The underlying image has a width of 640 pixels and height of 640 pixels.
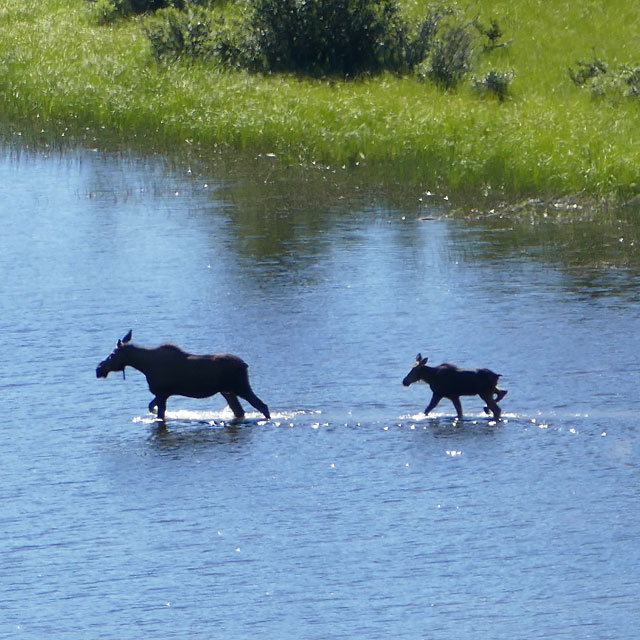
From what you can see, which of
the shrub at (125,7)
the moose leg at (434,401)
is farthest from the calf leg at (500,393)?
the shrub at (125,7)

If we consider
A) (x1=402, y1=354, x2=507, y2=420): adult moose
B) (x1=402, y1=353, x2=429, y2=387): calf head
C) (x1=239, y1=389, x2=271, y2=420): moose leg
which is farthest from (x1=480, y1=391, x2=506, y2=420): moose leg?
(x1=239, y1=389, x2=271, y2=420): moose leg

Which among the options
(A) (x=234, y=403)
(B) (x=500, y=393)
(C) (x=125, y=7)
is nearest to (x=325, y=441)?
(A) (x=234, y=403)

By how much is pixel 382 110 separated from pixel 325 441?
50.2 ft

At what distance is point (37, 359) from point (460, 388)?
491cm

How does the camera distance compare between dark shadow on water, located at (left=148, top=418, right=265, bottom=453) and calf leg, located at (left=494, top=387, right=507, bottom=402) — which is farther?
calf leg, located at (left=494, top=387, right=507, bottom=402)

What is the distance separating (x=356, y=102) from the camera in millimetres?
29344

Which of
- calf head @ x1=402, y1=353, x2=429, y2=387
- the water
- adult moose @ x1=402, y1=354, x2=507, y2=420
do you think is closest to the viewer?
the water

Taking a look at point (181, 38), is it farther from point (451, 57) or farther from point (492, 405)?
point (492, 405)

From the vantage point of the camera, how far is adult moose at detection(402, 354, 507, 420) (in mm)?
14328

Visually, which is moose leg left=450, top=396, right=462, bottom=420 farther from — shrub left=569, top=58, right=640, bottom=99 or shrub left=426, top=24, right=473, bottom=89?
shrub left=426, top=24, right=473, bottom=89

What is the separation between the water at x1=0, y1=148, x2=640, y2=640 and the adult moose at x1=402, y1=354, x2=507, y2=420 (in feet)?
0.92

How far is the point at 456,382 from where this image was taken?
14406mm

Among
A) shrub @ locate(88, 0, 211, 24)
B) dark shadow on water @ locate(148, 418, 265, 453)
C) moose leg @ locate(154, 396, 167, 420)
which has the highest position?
shrub @ locate(88, 0, 211, 24)

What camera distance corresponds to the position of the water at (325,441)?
11.0m
